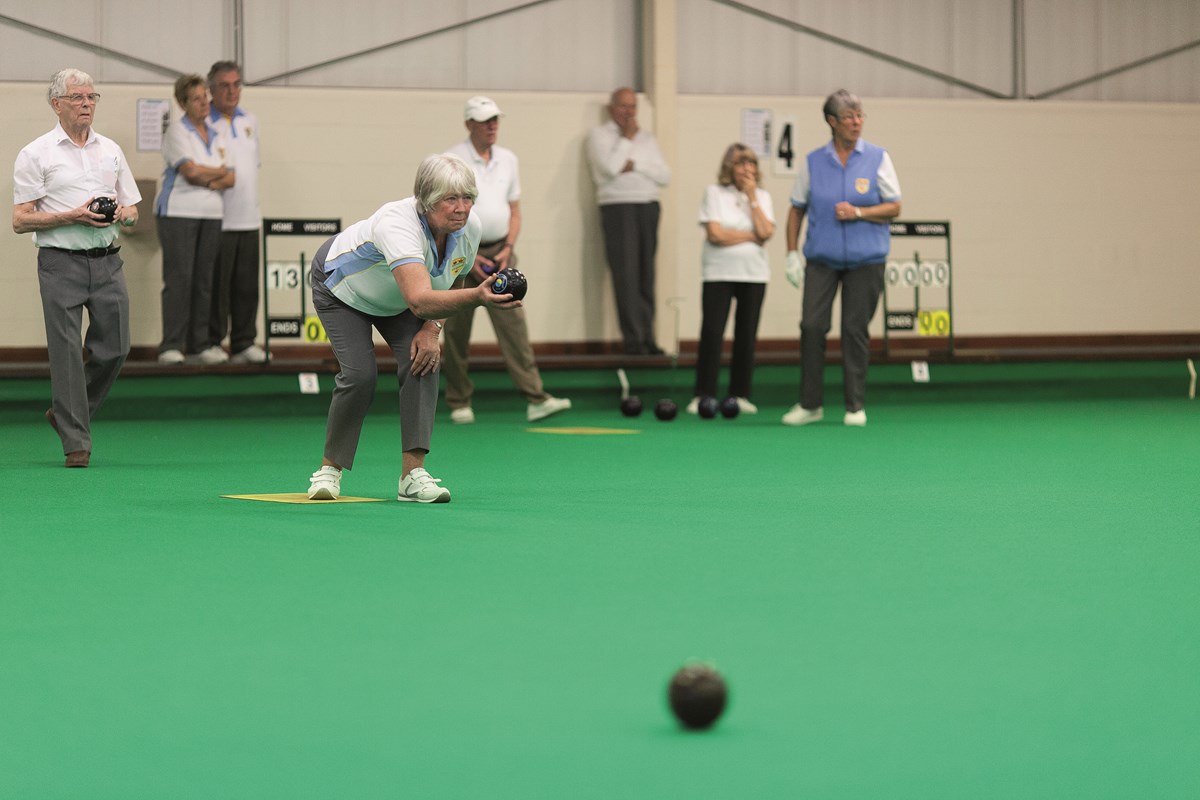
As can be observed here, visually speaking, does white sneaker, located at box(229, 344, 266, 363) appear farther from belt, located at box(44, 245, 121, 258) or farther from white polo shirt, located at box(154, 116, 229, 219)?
belt, located at box(44, 245, 121, 258)

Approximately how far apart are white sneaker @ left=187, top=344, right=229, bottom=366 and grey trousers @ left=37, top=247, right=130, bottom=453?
3149 mm

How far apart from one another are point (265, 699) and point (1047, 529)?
2.56 m

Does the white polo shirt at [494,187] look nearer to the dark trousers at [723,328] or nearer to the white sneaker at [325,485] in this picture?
the dark trousers at [723,328]

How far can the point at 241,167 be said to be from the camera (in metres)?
9.66

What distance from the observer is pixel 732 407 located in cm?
889

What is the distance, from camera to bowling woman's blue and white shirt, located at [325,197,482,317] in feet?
14.9

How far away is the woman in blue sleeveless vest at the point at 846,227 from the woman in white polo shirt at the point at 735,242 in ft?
1.65

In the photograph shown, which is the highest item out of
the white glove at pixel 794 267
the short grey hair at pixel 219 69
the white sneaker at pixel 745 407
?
the short grey hair at pixel 219 69

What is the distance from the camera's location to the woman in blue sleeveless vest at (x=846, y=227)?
8039mm

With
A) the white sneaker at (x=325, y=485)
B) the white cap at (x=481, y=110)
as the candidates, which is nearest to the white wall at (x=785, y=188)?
the white cap at (x=481, y=110)

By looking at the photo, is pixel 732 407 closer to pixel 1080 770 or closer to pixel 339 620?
pixel 339 620

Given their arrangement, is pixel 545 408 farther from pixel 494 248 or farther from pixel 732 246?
pixel 732 246

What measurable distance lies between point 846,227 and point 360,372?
3.80 m

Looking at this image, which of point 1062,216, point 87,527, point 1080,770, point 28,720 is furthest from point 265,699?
point 1062,216
